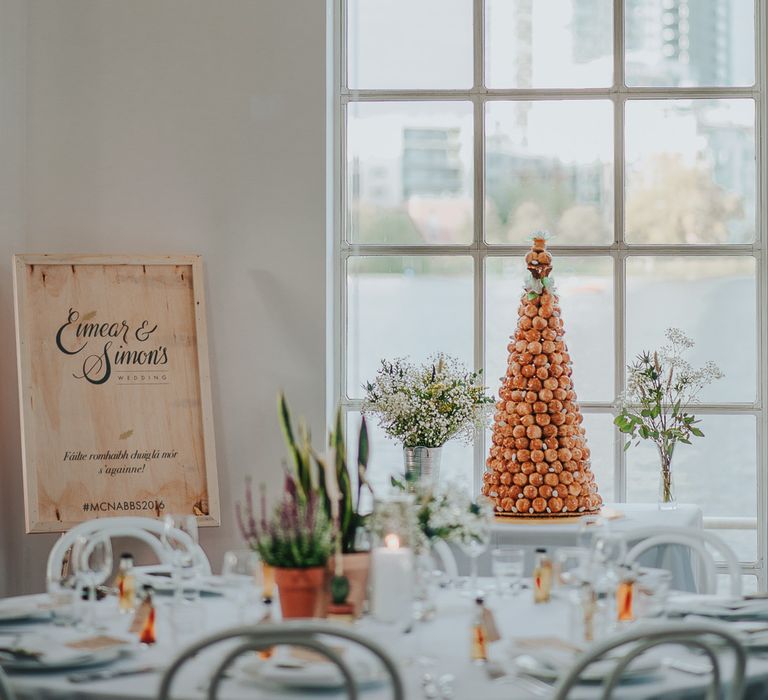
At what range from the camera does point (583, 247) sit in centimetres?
388

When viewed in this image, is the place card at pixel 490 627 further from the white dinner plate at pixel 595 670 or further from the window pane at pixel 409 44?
the window pane at pixel 409 44

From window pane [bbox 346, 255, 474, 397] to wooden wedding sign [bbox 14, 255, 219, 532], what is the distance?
27.8 inches

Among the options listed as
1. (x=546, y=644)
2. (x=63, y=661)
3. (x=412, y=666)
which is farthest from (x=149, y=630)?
(x=546, y=644)

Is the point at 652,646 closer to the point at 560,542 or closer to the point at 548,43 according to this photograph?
the point at 560,542

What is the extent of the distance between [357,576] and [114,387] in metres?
1.59

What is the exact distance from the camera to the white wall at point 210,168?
3.62 meters

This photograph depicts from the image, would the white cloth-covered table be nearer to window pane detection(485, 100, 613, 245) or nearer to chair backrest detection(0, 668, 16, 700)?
window pane detection(485, 100, 613, 245)

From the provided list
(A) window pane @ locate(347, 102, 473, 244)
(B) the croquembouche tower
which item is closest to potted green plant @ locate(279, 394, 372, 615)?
(B) the croquembouche tower

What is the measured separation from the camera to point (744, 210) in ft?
12.7

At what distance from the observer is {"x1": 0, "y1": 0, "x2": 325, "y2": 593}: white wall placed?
142 inches

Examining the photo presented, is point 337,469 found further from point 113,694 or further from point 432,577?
point 113,694

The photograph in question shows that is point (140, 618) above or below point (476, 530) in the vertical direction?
below

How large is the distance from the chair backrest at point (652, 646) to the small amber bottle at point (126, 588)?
3.52ft

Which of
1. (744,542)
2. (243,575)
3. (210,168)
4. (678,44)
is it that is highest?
(678,44)
